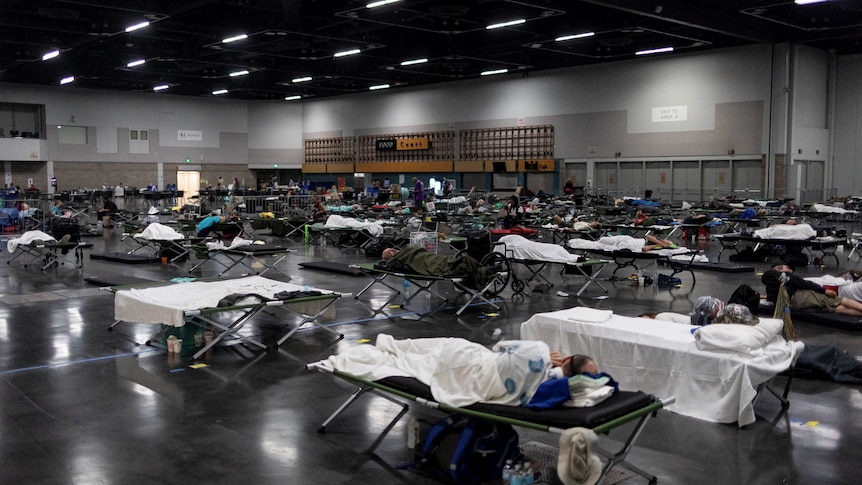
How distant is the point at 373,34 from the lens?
24094 millimetres

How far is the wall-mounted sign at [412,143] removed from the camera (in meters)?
37.3

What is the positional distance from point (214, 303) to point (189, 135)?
117 ft

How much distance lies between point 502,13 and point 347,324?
13745mm

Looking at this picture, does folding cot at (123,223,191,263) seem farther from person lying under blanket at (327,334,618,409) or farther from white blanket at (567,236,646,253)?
person lying under blanket at (327,334,618,409)

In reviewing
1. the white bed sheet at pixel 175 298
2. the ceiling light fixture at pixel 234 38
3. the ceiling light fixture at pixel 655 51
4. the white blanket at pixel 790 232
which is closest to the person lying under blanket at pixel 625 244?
the white blanket at pixel 790 232

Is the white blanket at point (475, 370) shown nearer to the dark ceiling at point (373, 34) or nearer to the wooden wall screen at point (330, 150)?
the dark ceiling at point (373, 34)

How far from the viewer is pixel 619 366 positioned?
6285 mm

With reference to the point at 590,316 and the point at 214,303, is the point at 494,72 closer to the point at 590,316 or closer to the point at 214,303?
the point at 214,303

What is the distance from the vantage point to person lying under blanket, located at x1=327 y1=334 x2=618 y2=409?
443 centimetres

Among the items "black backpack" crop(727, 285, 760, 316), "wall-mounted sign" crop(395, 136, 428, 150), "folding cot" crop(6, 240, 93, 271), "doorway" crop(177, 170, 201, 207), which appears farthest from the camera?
"doorway" crop(177, 170, 201, 207)

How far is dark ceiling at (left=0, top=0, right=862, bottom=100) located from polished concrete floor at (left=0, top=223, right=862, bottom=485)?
12.6m

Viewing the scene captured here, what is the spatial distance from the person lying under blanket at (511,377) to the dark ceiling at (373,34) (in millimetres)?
14586

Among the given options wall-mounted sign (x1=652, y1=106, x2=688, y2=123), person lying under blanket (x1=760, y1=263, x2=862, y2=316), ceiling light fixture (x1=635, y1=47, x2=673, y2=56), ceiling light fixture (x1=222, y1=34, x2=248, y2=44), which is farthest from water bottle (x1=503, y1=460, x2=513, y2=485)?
wall-mounted sign (x1=652, y1=106, x2=688, y2=123)

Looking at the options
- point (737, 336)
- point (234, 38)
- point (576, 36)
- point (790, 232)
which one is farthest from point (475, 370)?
point (234, 38)
